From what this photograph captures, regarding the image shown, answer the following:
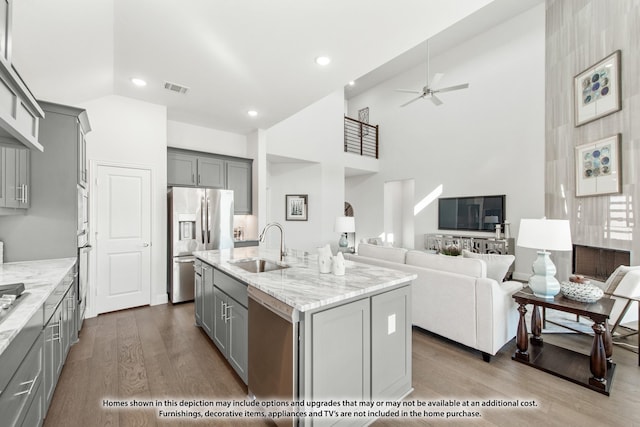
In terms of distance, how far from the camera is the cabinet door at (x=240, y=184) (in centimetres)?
Result: 501

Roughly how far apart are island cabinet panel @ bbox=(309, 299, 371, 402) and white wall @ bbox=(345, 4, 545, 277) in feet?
17.7

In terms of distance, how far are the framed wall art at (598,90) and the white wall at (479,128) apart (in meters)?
1.16

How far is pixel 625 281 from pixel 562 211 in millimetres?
2377

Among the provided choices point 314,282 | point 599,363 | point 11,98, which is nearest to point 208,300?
point 314,282

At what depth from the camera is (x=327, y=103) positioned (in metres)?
6.77

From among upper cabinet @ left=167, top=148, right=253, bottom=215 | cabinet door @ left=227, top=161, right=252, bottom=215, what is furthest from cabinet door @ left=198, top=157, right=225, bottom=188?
cabinet door @ left=227, top=161, right=252, bottom=215

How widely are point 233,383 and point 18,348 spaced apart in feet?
4.65

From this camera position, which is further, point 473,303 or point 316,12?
point 473,303

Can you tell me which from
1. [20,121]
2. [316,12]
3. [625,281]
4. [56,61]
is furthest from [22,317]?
[625,281]

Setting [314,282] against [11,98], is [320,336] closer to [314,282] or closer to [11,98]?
[314,282]

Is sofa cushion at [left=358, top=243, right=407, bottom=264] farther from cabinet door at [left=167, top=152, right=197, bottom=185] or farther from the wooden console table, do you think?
cabinet door at [left=167, top=152, right=197, bottom=185]

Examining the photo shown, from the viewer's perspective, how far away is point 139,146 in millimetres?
3951

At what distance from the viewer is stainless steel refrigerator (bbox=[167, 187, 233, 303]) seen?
410cm

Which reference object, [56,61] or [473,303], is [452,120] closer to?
[473,303]
